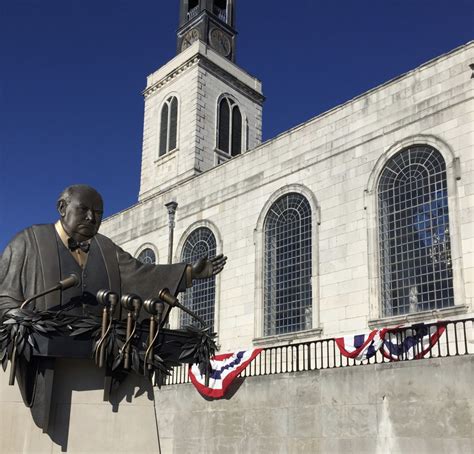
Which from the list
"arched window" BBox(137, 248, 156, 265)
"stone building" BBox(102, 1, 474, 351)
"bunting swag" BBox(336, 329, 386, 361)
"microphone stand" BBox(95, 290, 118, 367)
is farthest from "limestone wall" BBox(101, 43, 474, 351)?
"microphone stand" BBox(95, 290, 118, 367)

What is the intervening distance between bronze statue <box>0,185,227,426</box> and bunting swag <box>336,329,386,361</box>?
10115 mm

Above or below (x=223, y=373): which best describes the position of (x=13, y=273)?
above

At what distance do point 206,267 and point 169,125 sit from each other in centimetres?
3380

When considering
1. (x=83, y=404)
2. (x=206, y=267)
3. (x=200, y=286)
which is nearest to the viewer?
(x=83, y=404)

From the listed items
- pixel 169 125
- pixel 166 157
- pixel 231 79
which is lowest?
pixel 166 157

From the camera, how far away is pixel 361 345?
16594mm

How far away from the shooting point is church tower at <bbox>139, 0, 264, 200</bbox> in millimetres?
38031

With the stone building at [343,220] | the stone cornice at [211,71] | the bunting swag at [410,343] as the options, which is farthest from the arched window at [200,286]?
the stone cornice at [211,71]

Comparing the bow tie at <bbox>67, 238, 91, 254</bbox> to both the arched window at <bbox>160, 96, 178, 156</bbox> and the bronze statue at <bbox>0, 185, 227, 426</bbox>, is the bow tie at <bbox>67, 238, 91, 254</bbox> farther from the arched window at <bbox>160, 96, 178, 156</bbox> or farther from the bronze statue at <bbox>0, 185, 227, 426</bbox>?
the arched window at <bbox>160, 96, 178, 156</bbox>

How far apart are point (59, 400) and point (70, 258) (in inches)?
57.2

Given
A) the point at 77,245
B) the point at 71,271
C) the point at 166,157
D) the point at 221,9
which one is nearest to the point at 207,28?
the point at 221,9

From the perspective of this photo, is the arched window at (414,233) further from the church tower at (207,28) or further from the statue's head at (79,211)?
the church tower at (207,28)

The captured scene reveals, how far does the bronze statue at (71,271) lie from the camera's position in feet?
20.1

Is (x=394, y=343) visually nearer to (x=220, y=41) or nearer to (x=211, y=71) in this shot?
(x=211, y=71)
